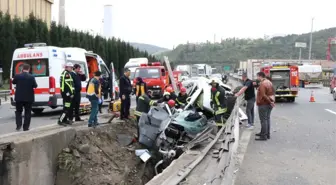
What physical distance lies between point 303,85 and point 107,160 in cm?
4470

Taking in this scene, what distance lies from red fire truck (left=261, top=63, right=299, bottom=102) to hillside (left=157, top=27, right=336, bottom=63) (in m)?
87.0

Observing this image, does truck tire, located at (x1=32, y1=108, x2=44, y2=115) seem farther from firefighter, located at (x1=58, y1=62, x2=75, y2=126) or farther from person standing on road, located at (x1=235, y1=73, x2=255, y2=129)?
person standing on road, located at (x1=235, y1=73, x2=255, y2=129)

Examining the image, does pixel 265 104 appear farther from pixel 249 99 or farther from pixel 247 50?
pixel 247 50

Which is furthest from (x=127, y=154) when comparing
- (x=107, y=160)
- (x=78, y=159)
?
(x=78, y=159)

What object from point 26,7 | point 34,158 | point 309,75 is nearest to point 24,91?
point 34,158

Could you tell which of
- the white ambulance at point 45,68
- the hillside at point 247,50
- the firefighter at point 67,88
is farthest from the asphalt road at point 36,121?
the hillside at point 247,50

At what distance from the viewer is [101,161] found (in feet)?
27.6

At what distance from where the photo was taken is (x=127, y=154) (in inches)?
369

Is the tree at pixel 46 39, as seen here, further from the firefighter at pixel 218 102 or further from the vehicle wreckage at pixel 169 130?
the firefighter at pixel 218 102

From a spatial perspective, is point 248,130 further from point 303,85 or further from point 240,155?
point 303,85

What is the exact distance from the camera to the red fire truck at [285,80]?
74.8ft

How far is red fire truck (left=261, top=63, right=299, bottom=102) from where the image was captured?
22.8 metres

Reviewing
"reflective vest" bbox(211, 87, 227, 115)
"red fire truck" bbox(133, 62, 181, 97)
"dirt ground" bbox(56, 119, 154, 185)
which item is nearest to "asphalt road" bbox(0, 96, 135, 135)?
"dirt ground" bbox(56, 119, 154, 185)

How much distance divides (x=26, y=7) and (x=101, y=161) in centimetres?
4318
